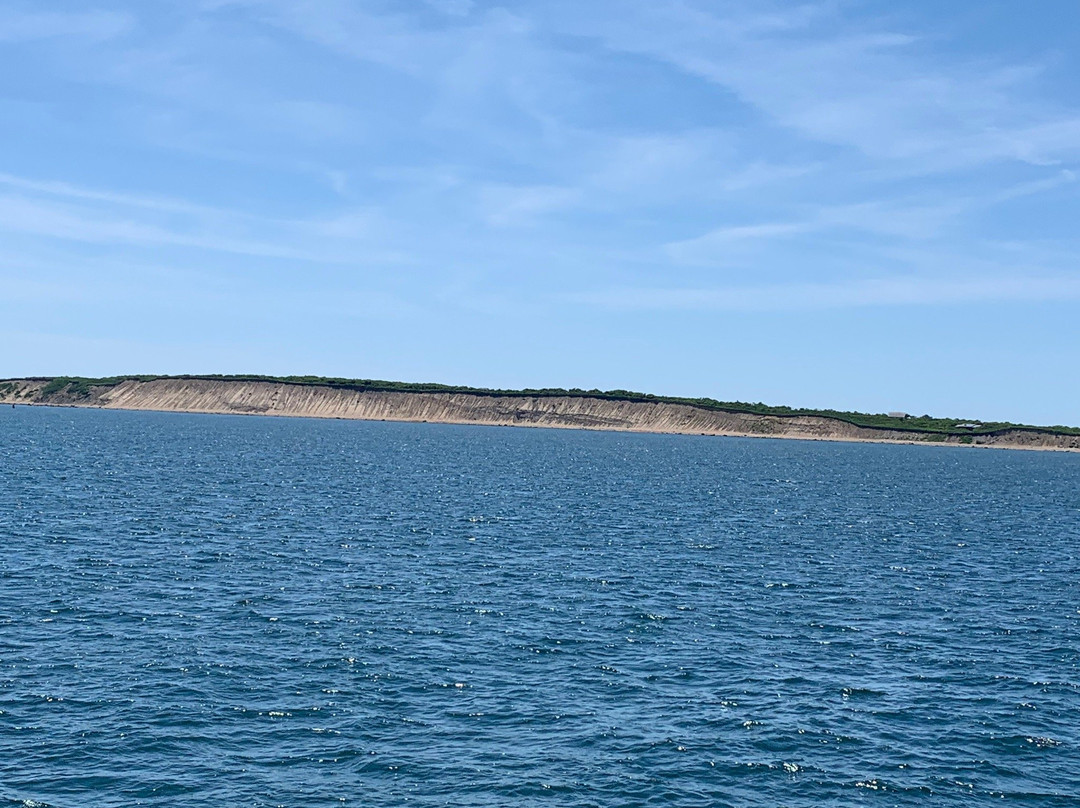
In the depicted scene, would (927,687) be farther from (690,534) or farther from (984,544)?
(984,544)

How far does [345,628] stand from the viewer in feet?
138

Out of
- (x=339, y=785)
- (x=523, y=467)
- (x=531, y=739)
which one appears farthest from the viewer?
(x=523, y=467)

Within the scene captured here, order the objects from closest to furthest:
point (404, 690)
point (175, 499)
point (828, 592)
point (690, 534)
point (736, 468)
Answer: point (404, 690) < point (828, 592) < point (690, 534) < point (175, 499) < point (736, 468)

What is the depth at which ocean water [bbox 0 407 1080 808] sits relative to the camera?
27875 millimetres

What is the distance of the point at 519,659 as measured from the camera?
1524 inches

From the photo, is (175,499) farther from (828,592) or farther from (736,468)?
(736,468)

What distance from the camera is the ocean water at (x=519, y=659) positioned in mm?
27875

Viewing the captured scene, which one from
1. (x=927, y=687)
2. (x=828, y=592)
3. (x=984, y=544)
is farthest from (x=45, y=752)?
(x=984, y=544)

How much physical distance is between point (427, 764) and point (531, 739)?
3724mm

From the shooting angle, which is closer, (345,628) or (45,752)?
(45,752)

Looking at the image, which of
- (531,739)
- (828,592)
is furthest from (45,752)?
(828,592)

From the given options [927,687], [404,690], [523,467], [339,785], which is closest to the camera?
[339,785]

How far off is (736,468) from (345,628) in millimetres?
123963

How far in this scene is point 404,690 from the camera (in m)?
34.5
